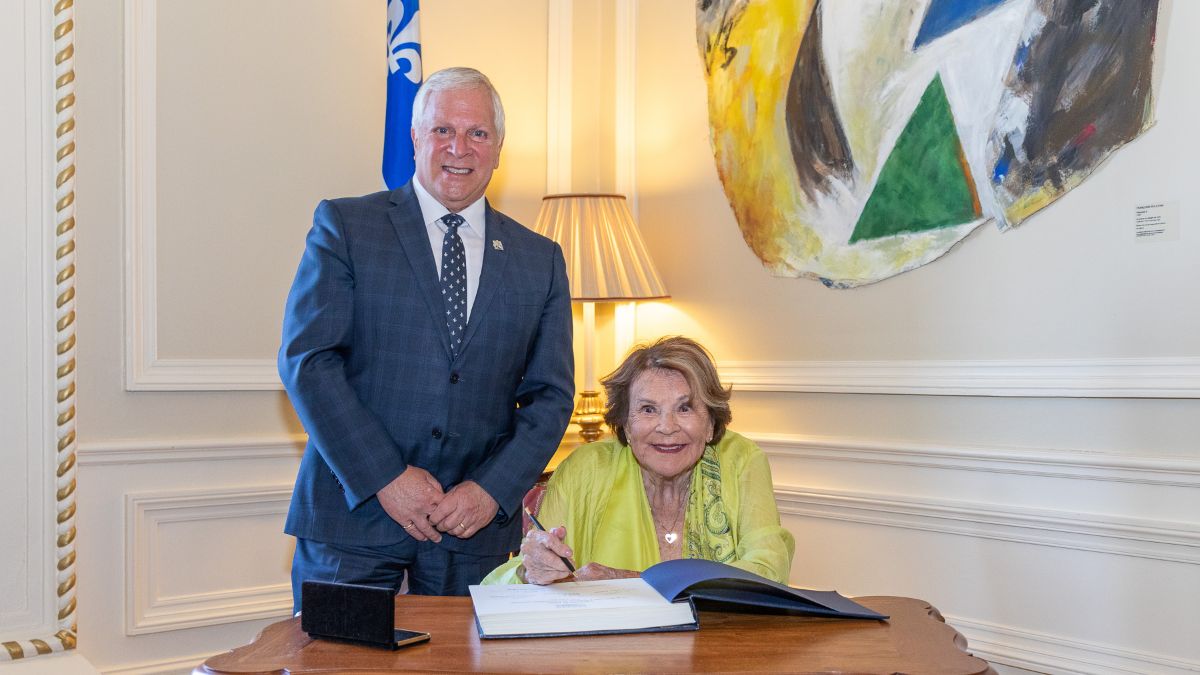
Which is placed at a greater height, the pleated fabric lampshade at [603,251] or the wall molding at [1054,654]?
the pleated fabric lampshade at [603,251]

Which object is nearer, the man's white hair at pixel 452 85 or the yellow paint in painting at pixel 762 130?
the man's white hair at pixel 452 85

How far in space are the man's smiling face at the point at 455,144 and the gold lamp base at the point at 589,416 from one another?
59.1 inches

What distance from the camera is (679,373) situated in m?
2.26

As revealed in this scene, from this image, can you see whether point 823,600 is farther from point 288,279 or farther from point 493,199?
point 493,199

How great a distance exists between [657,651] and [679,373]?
0.88 meters

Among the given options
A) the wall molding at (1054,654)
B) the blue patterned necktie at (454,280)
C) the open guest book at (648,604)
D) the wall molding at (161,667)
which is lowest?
the wall molding at (161,667)

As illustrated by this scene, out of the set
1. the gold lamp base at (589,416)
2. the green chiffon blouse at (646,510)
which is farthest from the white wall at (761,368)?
the green chiffon blouse at (646,510)

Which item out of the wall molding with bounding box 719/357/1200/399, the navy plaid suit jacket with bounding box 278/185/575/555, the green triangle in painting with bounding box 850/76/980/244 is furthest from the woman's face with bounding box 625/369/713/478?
the green triangle in painting with bounding box 850/76/980/244

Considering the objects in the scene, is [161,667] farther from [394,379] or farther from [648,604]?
[648,604]

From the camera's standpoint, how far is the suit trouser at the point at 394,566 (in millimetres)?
2256

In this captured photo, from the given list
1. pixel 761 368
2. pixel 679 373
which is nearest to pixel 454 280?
pixel 679 373

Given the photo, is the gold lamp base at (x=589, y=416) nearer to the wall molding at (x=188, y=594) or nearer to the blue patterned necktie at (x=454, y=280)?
the wall molding at (x=188, y=594)

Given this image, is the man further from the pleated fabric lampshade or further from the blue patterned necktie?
the pleated fabric lampshade

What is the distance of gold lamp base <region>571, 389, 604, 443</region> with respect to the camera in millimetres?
3854
